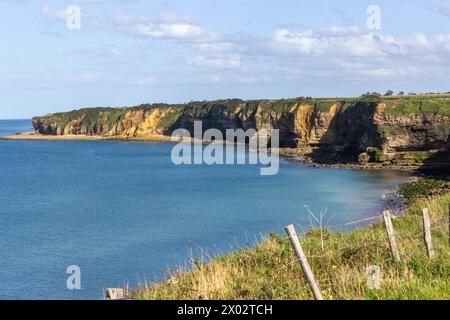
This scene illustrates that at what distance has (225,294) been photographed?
1044 centimetres

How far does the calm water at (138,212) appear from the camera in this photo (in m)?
27.0

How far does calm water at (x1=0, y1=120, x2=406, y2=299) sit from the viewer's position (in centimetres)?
2697

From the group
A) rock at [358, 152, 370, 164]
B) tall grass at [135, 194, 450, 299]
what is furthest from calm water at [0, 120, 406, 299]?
tall grass at [135, 194, 450, 299]

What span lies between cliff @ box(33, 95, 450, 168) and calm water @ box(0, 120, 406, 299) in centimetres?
A: 848

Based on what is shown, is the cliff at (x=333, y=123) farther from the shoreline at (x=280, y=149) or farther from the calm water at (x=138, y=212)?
the calm water at (x=138, y=212)

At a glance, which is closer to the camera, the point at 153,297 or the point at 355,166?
the point at 153,297

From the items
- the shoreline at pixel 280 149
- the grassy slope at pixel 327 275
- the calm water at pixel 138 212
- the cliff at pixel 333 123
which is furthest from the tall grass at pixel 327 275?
the cliff at pixel 333 123

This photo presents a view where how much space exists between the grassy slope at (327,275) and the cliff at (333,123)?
182 feet

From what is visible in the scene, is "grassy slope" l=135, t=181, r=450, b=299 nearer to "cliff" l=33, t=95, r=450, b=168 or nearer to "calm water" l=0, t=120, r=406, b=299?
"calm water" l=0, t=120, r=406, b=299
